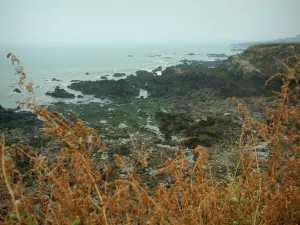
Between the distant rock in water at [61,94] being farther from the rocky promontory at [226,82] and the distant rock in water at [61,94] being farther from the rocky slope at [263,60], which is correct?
the rocky slope at [263,60]

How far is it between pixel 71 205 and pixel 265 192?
5.28 ft

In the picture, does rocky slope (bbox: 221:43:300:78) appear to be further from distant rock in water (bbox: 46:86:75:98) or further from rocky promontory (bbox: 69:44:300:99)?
distant rock in water (bbox: 46:86:75:98)

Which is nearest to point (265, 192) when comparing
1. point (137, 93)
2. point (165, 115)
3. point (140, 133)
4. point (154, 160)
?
point (154, 160)

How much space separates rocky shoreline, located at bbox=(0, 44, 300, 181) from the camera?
Result: 1370 centimetres

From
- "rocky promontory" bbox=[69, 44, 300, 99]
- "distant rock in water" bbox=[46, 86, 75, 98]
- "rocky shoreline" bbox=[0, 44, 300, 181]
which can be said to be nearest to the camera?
"rocky shoreline" bbox=[0, 44, 300, 181]

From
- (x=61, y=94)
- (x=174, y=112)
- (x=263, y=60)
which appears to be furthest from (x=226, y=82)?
(x=61, y=94)

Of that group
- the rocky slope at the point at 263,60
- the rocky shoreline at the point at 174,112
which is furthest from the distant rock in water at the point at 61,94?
the rocky slope at the point at 263,60

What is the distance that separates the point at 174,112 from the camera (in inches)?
805

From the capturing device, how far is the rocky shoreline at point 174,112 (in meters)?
13.7

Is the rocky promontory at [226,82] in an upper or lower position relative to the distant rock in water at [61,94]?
upper

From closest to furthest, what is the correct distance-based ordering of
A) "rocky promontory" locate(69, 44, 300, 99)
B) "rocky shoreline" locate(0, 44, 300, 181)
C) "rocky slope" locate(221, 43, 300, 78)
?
"rocky shoreline" locate(0, 44, 300, 181) → "rocky promontory" locate(69, 44, 300, 99) → "rocky slope" locate(221, 43, 300, 78)

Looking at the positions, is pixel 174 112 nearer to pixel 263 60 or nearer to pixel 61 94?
pixel 61 94

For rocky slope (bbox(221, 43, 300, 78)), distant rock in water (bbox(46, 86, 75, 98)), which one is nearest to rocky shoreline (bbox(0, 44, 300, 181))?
rocky slope (bbox(221, 43, 300, 78))

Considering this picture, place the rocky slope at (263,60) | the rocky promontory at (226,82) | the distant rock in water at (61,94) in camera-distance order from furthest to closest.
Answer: the distant rock in water at (61,94) → the rocky slope at (263,60) → the rocky promontory at (226,82)
